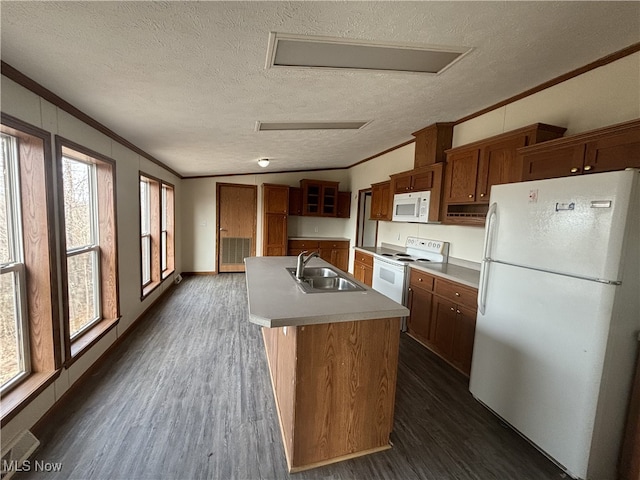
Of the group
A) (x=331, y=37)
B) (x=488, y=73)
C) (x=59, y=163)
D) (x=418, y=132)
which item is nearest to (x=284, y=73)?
(x=331, y=37)

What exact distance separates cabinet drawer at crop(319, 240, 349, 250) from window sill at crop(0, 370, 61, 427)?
4.79 m

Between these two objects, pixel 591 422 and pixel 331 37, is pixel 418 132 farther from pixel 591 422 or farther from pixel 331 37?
pixel 591 422

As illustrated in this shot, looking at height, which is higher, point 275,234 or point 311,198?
point 311,198

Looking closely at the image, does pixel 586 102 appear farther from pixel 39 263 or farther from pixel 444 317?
pixel 39 263

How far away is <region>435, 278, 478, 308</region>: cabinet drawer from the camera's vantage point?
2.39 m

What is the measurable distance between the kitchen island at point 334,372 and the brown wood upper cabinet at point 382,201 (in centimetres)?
278

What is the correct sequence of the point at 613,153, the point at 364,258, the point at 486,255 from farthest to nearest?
the point at 364,258
the point at 486,255
the point at 613,153

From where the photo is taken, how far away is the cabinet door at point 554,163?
1.76 metres

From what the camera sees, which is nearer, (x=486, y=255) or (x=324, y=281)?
(x=486, y=255)

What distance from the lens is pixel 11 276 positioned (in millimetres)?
1721

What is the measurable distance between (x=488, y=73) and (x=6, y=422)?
3668mm

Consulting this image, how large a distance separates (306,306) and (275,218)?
4685mm
